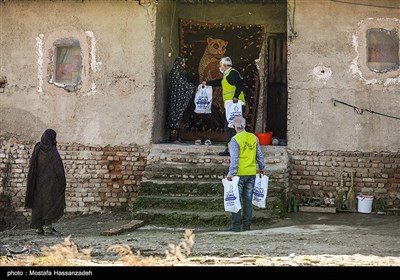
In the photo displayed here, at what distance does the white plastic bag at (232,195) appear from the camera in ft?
37.8

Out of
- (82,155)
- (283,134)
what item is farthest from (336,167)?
(82,155)

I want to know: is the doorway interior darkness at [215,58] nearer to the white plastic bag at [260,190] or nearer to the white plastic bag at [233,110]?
the white plastic bag at [233,110]

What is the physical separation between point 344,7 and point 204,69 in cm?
340

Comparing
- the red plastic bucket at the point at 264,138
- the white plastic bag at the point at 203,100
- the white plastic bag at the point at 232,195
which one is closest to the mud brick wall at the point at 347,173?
the red plastic bucket at the point at 264,138

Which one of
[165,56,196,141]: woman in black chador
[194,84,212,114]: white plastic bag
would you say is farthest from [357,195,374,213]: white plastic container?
[165,56,196,141]: woman in black chador

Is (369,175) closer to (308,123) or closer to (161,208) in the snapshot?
(308,123)

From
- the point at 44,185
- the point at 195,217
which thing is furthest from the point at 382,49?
the point at 44,185

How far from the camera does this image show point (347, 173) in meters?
14.0

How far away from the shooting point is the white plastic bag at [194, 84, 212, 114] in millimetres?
14773

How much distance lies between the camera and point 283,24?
15.9 m

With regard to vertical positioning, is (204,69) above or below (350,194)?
above

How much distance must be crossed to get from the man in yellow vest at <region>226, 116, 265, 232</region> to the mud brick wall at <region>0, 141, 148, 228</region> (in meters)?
3.12

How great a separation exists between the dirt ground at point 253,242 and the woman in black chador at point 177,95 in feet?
7.30

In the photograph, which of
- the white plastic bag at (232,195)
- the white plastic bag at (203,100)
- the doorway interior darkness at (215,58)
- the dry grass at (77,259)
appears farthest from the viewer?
the doorway interior darkness at (215,58)
